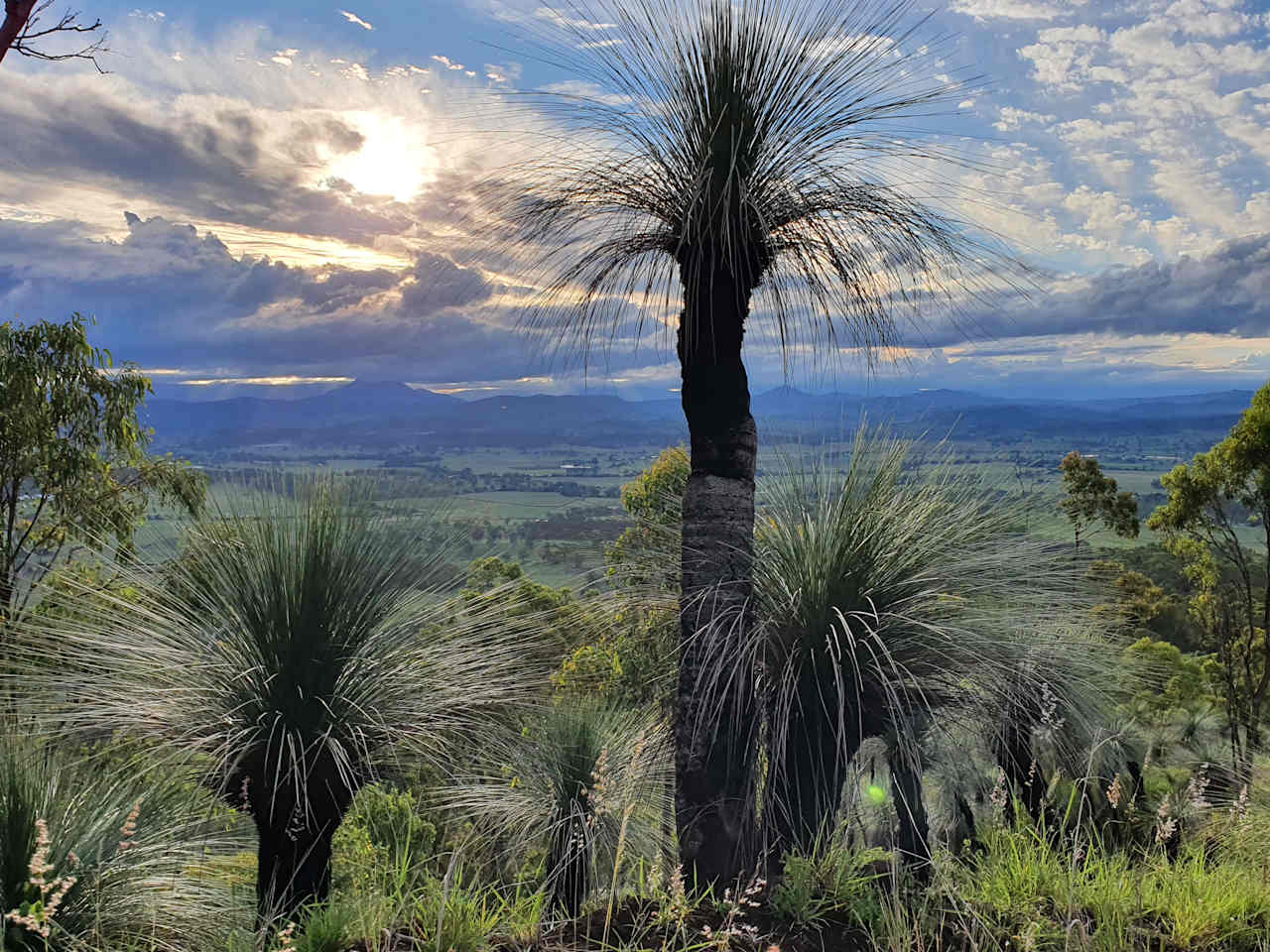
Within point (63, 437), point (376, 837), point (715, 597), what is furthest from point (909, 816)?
point (63, 437)

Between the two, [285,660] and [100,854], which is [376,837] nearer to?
[285,660]

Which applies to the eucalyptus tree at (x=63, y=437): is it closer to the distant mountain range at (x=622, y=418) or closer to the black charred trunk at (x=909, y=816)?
the distant mountain range at (x=622, y=418)

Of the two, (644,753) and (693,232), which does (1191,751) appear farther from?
(693,232)

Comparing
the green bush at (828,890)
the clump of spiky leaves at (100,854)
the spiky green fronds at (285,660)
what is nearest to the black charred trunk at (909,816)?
the green bush at (828,890)

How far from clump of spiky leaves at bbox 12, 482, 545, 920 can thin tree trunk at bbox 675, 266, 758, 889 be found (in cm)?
103

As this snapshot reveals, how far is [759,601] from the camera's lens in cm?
367

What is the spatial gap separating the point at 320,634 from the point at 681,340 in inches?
81.4

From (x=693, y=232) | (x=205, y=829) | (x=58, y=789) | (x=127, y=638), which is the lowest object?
(x=205, y=829)

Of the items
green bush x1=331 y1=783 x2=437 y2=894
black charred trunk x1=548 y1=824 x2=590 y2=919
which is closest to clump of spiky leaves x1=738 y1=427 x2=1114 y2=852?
black charred trunk x1=548 y1=824 x2=590 y2=919

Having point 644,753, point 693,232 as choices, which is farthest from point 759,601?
point 693,232

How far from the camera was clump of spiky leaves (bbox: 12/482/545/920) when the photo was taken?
3455mm

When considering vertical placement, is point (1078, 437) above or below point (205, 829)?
above

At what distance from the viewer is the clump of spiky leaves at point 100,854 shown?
2607mm

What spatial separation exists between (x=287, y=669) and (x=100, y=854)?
2.97ft
